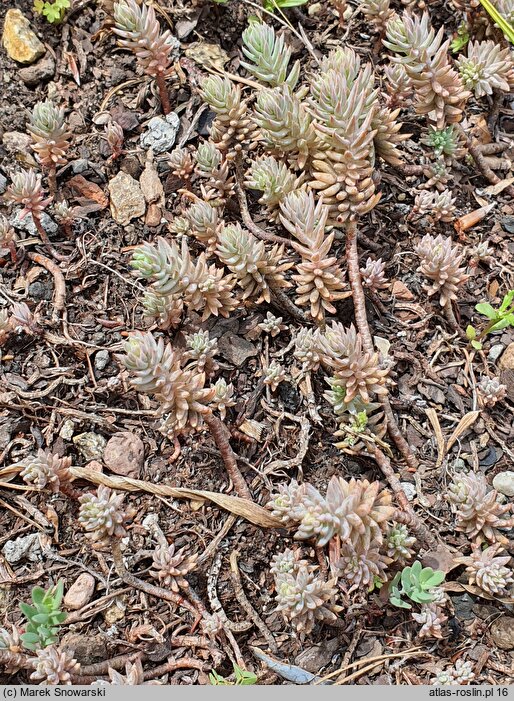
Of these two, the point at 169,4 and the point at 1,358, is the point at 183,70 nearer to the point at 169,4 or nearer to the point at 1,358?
the point at 169,4

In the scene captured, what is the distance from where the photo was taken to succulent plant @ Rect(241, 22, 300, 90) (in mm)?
2811

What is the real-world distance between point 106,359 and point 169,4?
1.90 metres

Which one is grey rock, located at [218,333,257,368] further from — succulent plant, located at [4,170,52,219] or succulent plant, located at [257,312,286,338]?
succulent plant, located at [4,170,52,219]

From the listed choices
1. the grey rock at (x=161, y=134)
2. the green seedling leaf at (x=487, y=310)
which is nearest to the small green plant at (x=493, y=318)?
the green seedling leaf at (x=487, y=310)

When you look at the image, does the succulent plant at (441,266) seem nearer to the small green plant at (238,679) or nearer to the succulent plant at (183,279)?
the succulent plant at (183,279)

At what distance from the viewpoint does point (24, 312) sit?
2.75 m

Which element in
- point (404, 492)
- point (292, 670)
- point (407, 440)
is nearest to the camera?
point (292, 670)

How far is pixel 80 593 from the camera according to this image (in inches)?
93.4

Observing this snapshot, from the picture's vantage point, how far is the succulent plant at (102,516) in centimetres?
222

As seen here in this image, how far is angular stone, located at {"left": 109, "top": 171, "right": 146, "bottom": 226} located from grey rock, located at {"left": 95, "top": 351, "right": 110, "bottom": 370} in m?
0.65

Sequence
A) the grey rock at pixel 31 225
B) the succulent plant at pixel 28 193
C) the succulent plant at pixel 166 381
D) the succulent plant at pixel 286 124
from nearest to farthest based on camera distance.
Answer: the succulent plant at pixel 166 381 → the succulent plant at pixel 286 124 → the succulent plant at pixel 28 193 → the grey rock at pixel 31 225

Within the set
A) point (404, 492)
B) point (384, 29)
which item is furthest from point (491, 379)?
point (384, 29)

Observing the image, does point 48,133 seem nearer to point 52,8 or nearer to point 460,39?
point 52,8

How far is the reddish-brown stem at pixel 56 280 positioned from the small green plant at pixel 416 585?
1.73m
